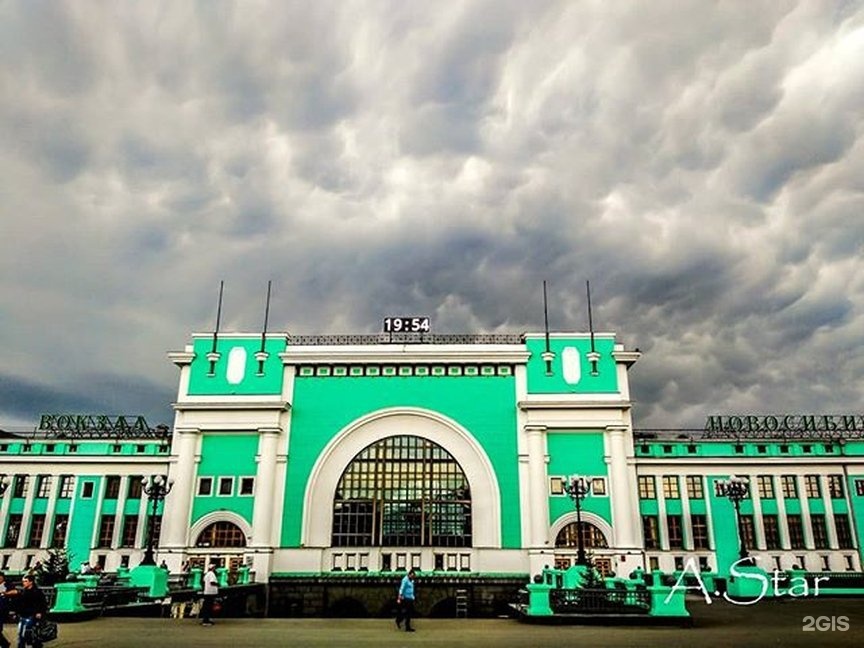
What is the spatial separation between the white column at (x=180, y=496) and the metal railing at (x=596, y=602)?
98.2ft

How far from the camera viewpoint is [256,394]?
4831cm

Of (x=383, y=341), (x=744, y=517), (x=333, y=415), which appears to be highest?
(x=383, y=341)

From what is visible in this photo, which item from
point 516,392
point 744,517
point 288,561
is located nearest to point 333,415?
point 288,561

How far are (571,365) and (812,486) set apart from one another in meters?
19.5

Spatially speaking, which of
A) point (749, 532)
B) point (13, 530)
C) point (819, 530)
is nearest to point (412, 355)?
point (749, 532)

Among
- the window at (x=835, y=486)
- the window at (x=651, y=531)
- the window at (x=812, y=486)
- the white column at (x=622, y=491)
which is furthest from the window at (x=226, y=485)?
the window at (x=835, y=486)

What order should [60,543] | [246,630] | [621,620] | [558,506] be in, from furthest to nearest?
[60,543], [558,506], [621,620], [246,630]

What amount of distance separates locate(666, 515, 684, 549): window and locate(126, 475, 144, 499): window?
38.4 meters

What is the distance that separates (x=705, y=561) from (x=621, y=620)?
27.6m

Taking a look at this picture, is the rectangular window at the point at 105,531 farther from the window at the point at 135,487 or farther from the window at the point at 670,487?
the window at the point at 670,487

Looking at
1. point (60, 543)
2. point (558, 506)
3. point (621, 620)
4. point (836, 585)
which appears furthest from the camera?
point (60, 543)

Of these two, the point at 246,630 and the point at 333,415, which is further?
the point at 333,415

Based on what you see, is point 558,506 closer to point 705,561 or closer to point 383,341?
point 705,561

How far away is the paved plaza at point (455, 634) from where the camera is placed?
16.7 m
